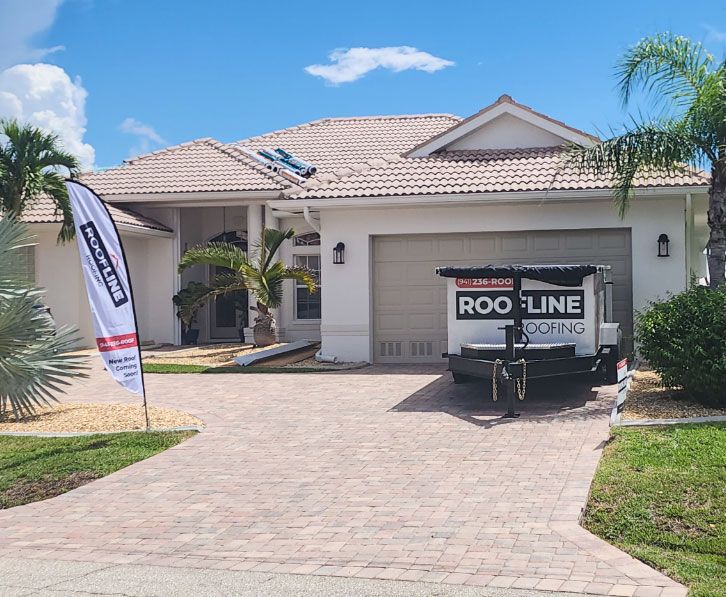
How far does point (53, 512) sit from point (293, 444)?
114 inches

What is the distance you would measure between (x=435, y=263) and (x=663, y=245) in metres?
4.25

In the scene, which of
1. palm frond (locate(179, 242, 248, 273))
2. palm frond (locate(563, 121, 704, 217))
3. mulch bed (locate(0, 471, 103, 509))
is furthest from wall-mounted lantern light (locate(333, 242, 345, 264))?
mulch bed (locate(0, 471, 103, 509))

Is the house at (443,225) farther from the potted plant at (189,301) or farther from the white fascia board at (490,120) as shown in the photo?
the potted plant at (189,301)

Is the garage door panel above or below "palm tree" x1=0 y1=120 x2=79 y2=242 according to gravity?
below

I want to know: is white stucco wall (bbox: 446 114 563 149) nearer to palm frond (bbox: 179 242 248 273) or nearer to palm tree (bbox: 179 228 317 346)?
palm tree (bbox: 179 228 317 346)

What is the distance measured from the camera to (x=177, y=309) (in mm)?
22125

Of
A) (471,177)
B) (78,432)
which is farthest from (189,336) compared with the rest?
(78,432)

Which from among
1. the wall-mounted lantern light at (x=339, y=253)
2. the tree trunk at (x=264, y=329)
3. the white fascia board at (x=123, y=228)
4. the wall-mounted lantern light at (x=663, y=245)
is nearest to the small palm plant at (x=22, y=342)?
the wall-mounted lantern light at (x=339, y=253)

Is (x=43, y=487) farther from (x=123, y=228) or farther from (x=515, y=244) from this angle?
(x=123, y=228)

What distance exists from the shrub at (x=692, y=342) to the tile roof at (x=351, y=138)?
1248 centimetres

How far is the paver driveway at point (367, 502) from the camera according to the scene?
609 centimetres

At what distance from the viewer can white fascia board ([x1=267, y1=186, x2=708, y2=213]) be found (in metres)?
15.7

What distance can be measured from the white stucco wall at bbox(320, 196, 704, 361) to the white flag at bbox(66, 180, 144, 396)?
7.13m

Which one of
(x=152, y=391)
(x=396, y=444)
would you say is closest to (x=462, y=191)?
(x=152, y=391)
